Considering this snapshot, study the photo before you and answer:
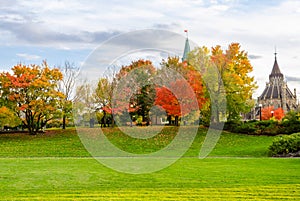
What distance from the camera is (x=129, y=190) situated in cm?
1105

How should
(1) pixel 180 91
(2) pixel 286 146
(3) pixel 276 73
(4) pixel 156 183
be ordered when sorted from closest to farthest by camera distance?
(4) pixel 156 183 → (1) pixel 180 91 → (2) pixel 286 146 → (3) pixel 276 73

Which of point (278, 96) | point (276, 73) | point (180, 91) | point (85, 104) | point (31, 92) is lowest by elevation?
point (85, 104)

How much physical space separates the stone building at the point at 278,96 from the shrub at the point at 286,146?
229ft

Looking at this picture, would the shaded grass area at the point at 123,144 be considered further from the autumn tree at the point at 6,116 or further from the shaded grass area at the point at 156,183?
the shaded grass area at the point at 156,183

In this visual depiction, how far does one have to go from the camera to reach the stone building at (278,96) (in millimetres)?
91194

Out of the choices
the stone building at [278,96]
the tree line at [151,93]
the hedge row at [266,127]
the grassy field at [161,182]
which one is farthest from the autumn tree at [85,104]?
the stone building at [278,96]

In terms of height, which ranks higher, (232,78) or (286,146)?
(232,78)

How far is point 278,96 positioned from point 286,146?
77.8 m

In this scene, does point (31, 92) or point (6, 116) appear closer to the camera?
point (6, 116)

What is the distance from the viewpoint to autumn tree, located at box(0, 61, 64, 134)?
104 ft

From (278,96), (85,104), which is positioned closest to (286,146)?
(85,104)

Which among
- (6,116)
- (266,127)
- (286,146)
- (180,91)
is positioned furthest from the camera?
(266,127)

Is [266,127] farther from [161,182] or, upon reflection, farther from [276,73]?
[276,73]

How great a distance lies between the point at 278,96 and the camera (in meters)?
95.6
